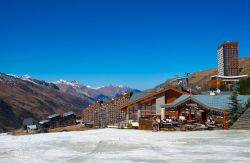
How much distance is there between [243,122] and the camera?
2677cm

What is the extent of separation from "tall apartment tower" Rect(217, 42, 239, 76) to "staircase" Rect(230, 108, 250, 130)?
→ 66.6m

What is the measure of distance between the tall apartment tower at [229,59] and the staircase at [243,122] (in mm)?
66594

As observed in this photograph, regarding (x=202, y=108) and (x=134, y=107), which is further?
(x=134, y=107)

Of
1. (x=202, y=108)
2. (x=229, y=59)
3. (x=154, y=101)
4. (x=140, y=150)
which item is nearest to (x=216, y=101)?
(x=202, y=108)

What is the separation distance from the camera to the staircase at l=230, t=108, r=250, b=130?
2621 cm

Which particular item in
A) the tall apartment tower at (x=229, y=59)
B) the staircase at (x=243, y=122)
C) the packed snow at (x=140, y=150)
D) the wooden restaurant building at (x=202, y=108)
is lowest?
the packed snow at (x=140, y=150)

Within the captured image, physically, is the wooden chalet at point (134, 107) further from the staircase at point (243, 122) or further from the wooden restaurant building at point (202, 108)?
the staircase at point (243, 122)

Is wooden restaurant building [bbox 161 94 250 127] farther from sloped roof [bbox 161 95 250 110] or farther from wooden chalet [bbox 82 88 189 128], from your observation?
wooden chalet [bbox 82 88 189 128]

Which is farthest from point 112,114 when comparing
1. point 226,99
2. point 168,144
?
point 168,144

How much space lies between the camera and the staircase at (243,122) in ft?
86.0

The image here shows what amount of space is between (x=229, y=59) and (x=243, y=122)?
2735 inches

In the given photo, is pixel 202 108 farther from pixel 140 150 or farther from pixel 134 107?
pixel 140 150

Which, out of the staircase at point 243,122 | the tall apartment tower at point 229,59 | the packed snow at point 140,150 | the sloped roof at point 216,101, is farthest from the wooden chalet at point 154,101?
the tall apartment tower at point 229,59

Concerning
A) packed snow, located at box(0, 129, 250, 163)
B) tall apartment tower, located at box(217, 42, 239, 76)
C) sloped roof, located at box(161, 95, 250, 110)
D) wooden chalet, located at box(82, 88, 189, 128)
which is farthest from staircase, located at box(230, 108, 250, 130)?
tall apartment tower, located at box(217, 42, 239, 76)
